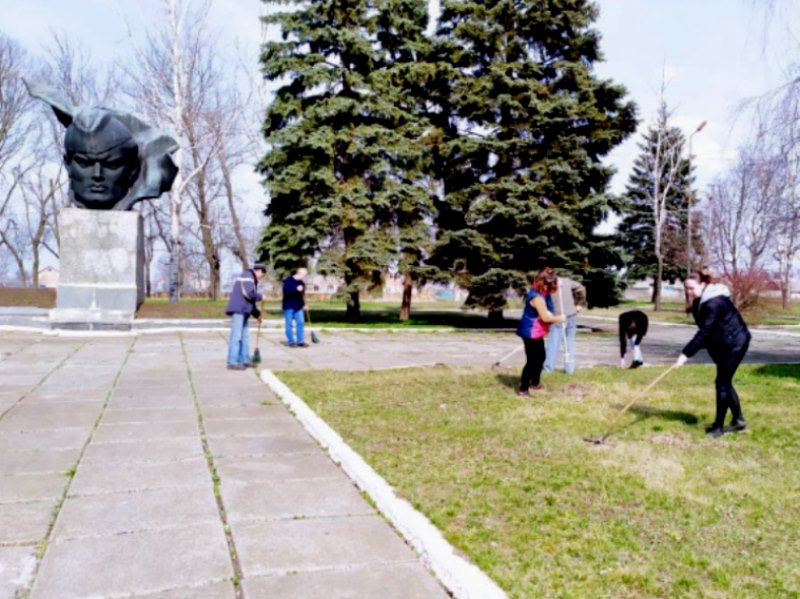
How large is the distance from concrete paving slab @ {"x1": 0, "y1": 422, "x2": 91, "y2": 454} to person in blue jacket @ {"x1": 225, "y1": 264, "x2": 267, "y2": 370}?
3.76m

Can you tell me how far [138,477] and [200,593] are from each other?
1861mm

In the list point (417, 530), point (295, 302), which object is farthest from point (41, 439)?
point (295, 302)

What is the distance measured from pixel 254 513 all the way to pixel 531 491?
1723mm

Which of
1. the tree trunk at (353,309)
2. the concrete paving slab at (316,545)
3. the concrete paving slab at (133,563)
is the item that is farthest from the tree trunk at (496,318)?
the concrete paving slab at (133,563)

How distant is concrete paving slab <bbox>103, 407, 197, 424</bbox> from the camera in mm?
6145

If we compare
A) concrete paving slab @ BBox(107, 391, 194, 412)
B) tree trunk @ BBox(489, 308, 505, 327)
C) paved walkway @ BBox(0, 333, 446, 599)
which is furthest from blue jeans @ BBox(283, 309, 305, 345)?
tree trunk @ BBox(489, 308, 505, 327)

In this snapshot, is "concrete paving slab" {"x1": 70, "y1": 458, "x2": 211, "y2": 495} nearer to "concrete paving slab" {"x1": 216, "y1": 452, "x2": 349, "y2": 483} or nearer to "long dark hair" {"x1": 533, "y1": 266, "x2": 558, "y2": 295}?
"concrete paving slab" {"x1": 216, "y1": 452, "x2": 349, "y2": 483}

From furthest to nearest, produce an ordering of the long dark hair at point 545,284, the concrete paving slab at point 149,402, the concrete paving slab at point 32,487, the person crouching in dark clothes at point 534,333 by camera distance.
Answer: the long dark hair at point 545,284, the person crouching in dark clothes at point 534,333, the concrete paving slab at point 149,402, the concrete paving slab at point 32,487

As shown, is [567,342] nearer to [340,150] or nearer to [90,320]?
[90,320]

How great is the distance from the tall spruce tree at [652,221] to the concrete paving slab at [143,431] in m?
35.2

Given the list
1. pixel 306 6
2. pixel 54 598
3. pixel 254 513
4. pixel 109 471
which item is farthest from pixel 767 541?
pixel 306 6

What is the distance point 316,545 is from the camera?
10.8 ft

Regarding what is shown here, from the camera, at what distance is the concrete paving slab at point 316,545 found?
309 cm

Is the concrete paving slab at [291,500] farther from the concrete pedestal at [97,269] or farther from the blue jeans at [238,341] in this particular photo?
the concrete pedestal at [97,269]
